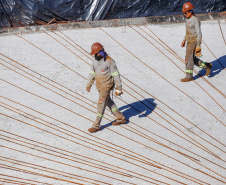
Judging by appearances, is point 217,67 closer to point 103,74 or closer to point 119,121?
point 119,121

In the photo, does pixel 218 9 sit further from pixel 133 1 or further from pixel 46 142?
pixel 46 142

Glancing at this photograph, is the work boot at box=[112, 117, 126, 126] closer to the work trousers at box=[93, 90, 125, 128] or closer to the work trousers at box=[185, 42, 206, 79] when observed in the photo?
the work trousers at box=[93, 90, 125, 128]

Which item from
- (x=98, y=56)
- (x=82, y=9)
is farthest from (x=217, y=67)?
(x=82, y=9)

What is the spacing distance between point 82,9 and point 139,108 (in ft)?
17.2

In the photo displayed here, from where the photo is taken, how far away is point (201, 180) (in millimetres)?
6996

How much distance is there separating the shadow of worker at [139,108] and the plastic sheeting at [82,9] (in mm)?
4828

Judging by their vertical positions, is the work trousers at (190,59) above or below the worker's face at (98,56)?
above

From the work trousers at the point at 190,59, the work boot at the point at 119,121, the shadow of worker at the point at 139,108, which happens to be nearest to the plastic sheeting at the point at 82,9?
the work trousers at the point at 190,59

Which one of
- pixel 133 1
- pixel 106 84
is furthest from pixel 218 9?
pixel 106 84

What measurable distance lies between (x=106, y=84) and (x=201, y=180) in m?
2.41

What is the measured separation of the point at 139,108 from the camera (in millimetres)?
9086

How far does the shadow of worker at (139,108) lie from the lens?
8883 mm

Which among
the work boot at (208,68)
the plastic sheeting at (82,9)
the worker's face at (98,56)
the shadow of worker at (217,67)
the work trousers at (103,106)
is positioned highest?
the plastic sheeting at (82,9)

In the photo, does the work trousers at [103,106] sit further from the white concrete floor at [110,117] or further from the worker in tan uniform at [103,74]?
the white concrete floor at [110,117]
